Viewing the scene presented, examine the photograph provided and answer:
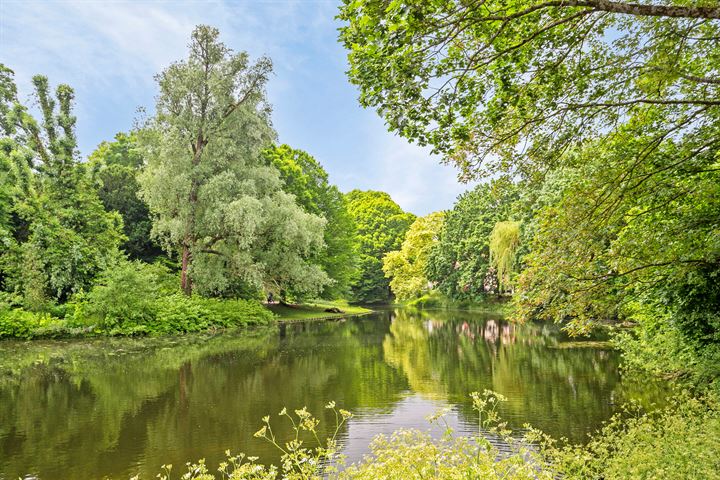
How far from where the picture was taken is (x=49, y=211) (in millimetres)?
24281

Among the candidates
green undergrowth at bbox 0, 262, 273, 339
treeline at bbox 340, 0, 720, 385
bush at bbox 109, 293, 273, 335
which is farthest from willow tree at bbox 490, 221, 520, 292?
treeline at bbox 340, 0, 720, 385

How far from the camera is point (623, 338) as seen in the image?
1338 centimetres

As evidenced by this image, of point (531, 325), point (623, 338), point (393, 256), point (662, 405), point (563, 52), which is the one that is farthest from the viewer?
point (393, 256)

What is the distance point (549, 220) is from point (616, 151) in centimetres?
132

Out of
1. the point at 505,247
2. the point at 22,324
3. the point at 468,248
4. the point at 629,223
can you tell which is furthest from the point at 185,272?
the point at 629,223

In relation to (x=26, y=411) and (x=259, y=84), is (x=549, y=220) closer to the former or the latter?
(x=26, y=411)

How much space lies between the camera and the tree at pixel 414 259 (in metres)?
56.2

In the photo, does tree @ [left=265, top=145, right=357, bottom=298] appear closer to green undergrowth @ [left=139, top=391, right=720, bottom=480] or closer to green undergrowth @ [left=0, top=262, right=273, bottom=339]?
green undergrowth @ [left=0, top=262, right=273, bottom=339]

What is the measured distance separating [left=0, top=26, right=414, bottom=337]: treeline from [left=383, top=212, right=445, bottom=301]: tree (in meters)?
26.4

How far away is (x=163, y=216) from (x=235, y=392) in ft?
59.7

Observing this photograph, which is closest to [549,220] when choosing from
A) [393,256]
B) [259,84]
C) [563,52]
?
[563,52]

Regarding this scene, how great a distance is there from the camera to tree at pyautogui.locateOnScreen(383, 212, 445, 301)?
184 ft

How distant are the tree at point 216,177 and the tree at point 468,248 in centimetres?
1693

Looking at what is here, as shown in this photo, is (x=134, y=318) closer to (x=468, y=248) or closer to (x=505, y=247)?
(x=505, y=247)
